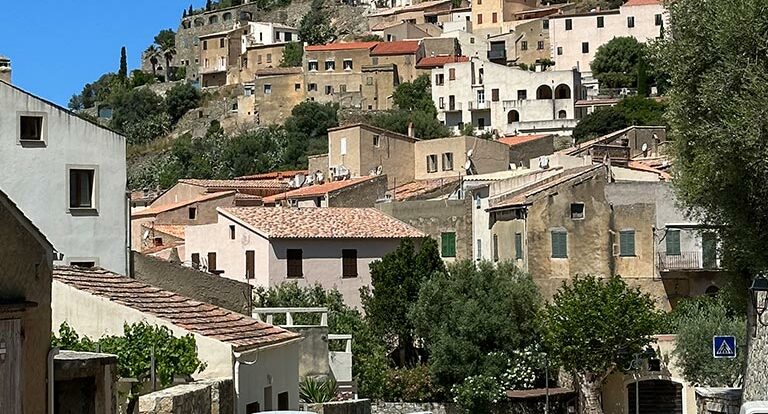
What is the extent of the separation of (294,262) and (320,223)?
2250 mm

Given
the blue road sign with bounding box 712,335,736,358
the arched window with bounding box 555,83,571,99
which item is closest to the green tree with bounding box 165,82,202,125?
the arched window with bounding box 555,83,571,99

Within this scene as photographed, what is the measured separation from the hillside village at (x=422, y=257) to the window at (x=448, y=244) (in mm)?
121

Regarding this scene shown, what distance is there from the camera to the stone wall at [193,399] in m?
15.2

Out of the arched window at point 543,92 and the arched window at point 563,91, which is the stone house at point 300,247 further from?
the arched window at point 563,91

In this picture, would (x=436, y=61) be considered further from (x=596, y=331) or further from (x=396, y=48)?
(x=596, y=331)

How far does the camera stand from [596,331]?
147 ft

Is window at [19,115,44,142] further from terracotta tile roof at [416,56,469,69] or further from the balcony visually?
terracotta tile roof at [416,56,469,69]

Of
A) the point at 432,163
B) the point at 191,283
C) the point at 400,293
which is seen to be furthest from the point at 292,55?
the point at 191,283

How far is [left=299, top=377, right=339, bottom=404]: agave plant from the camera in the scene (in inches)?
1089

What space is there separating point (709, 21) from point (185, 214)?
51838 mm

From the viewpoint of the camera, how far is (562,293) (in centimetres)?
4719

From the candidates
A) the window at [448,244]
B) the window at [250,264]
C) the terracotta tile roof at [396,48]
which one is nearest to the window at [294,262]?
the window at [250,264]

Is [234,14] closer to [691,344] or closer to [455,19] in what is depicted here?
[455,19]

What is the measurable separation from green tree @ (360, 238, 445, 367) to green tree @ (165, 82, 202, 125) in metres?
99.4
